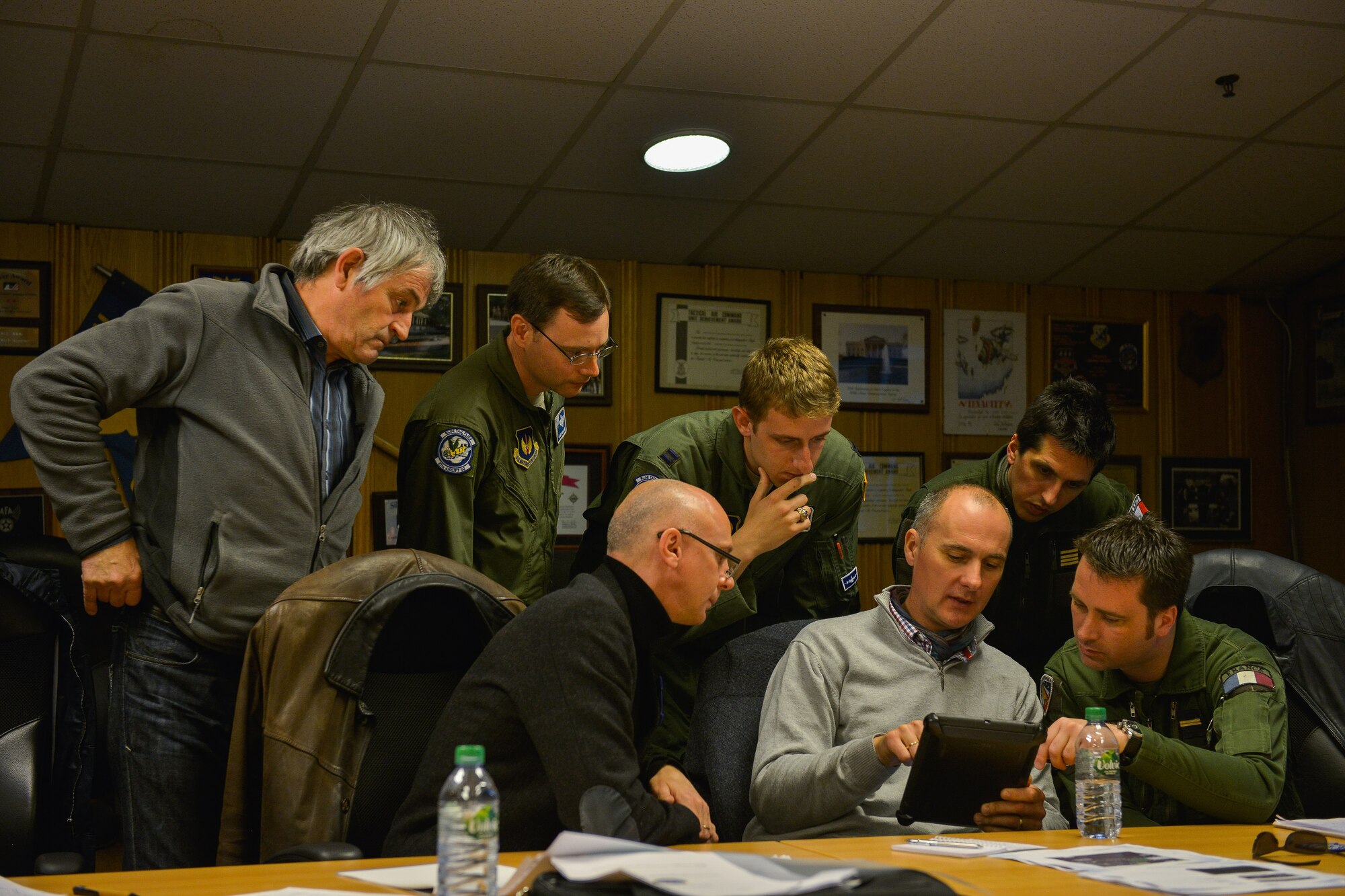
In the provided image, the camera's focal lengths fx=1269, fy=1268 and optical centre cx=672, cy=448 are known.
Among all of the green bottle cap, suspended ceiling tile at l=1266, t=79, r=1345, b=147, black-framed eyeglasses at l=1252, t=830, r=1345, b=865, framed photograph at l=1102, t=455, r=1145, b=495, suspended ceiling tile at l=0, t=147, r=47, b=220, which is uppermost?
suspended ceiling tile at l=1266, t=79, r=1345, b=147

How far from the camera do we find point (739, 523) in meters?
3.12

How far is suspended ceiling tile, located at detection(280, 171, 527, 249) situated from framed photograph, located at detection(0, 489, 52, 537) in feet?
4.15

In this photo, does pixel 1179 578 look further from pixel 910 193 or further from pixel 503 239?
pixel 503 239

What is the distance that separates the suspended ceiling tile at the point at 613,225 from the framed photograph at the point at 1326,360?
2880 mm

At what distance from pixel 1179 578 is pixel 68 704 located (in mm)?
2437

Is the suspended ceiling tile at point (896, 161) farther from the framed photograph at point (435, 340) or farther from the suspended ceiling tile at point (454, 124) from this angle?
the framed photograph at point (435, 340)

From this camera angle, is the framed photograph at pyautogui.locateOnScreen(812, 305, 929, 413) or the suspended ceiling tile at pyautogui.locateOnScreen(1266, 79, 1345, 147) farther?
the framed photograph at pyautogui.locateOnScreen(812, 305, 929, 413)

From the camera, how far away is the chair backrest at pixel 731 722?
8.52 feet

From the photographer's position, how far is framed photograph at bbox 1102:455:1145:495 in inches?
223

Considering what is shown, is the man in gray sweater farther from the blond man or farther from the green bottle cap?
the green bottle cap

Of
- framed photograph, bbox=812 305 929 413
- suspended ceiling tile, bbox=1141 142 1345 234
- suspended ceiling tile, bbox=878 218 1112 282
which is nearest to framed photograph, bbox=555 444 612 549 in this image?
framed photograph, bbox=812 305 929 413

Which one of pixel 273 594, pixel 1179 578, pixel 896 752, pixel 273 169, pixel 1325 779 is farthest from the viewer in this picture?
pixel 273 169

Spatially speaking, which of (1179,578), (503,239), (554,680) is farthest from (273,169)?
(1179,578)

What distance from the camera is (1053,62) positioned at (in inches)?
153
